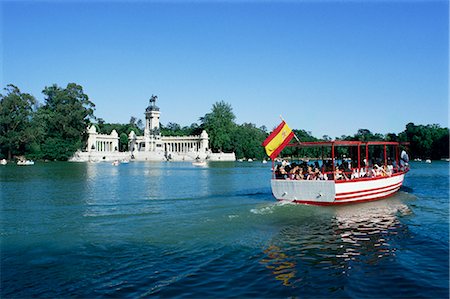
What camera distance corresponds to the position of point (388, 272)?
10.4 meters

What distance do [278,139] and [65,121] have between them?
86036 mm

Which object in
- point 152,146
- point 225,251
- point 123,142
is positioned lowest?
point 225,251

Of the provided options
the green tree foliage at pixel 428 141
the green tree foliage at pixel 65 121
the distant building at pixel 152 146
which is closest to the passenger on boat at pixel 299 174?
the green tree foliage at pixel 65 121

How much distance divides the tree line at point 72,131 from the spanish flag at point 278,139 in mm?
38370

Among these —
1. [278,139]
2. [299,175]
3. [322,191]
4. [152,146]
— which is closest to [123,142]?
[152,146]

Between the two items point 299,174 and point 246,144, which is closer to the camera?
point 299,174

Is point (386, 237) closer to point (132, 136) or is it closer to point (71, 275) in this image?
point (71, 275)

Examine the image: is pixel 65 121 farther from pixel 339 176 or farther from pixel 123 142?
pixel 339 176

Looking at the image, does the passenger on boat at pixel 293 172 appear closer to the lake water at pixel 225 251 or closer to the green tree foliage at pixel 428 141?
the lake water at pixel 225 251

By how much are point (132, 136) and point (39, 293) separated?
123699 millimetres

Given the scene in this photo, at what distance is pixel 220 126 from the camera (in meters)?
132

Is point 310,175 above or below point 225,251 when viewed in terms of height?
above

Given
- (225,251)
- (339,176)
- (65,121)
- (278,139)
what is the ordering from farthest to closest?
(65,121) → (339,176) → (278,139) → (225,251)

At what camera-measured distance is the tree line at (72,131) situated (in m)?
83.8
